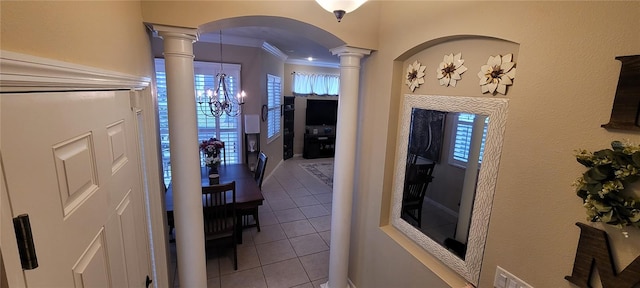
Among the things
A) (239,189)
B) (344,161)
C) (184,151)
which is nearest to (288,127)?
(239,189)

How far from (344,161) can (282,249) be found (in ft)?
5.59

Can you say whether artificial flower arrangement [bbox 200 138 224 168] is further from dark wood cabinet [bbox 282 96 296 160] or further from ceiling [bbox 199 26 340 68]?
dark wood cabinet [bbox 282 96 296 160]

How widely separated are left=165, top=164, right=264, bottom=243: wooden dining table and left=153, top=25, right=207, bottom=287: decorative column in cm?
83

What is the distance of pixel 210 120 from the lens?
4730 millimetres

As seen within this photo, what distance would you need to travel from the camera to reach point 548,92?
1.15m

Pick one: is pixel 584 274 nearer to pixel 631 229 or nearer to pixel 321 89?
pixel 631 229

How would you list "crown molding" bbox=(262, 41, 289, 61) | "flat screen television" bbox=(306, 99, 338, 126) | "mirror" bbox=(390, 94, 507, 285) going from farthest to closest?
"flat screen television" bbox=(306, 99, 338, 126), "crown molding" bbox=(262, 41, 289, 61), "mirror" bbox=(390, 94, 507, 285)

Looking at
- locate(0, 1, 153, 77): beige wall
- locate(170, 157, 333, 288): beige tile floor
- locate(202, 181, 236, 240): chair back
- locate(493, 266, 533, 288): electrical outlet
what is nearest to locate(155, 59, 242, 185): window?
locate(170, 157, 333, 288): beige tile floor

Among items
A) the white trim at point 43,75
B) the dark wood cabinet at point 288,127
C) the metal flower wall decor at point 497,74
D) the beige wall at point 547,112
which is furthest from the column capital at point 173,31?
the dark wood cabinet at point 288,127

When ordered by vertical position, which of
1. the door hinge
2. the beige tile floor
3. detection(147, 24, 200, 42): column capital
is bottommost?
the beige tile floor

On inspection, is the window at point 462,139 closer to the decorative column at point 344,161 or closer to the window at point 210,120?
the decorative column at point 344,161

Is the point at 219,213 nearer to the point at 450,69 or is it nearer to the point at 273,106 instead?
the point at 450,69

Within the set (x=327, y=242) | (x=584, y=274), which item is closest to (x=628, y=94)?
(x=584, y=274)

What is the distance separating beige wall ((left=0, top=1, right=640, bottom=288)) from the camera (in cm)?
87
